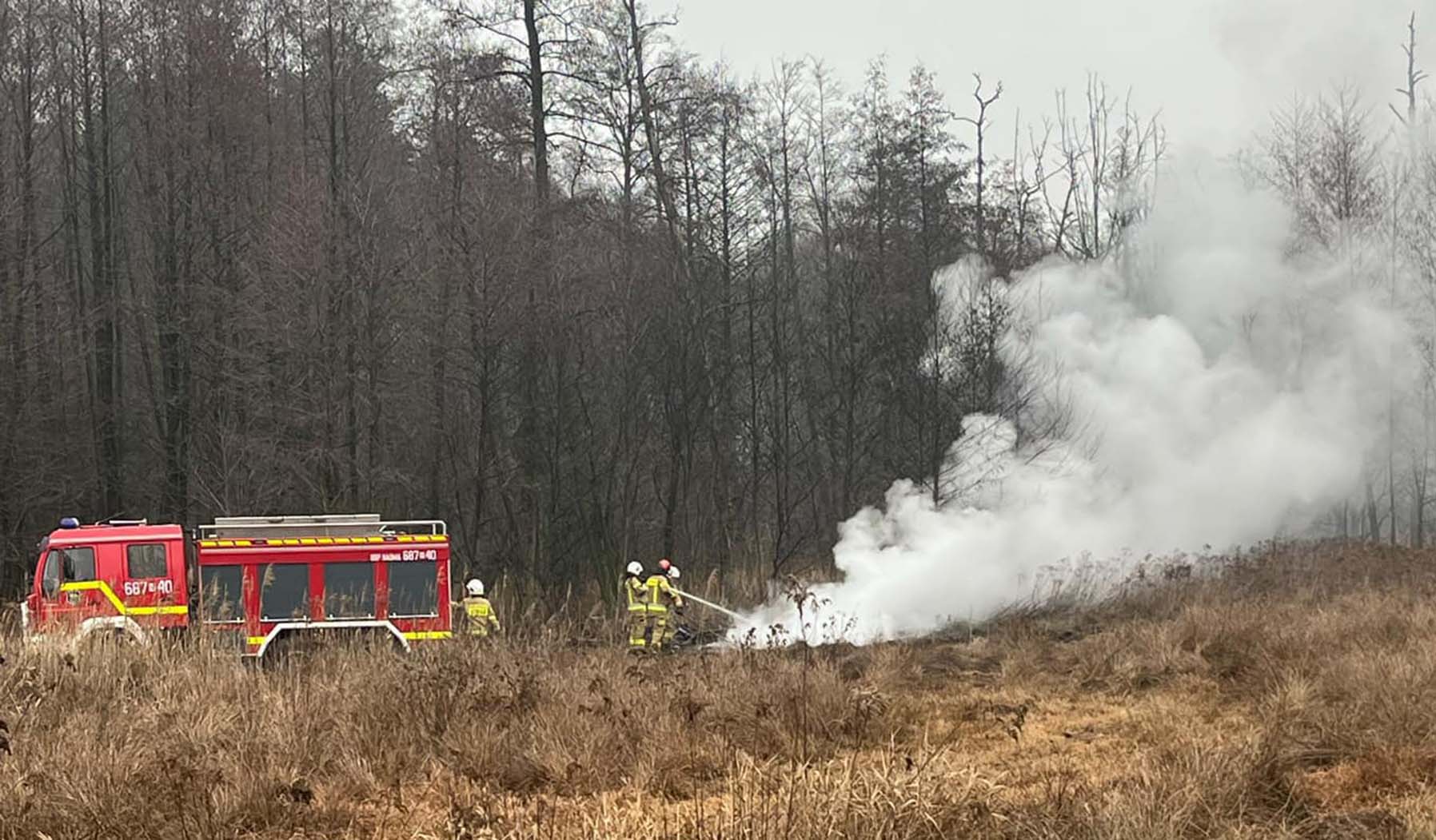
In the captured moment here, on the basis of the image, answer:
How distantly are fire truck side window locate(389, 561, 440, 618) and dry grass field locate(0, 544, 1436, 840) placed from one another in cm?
355

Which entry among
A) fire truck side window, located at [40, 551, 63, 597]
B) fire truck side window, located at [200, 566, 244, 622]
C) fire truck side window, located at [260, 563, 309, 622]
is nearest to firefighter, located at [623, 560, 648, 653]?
fire truck side window, located at [260, 563, 309, 622]

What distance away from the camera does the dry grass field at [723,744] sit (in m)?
5.81

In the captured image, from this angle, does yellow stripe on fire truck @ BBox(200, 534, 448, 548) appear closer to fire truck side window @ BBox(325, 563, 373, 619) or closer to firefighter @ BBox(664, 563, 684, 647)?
fire truck side window @ BBox(325, 563, 373, 619)

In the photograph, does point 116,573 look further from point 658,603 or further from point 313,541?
point 658,603

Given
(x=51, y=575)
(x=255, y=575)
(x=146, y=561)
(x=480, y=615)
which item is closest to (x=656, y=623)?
(x=480, y=615)

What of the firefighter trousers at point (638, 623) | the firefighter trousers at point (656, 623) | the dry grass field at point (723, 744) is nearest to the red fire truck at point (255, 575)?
the firefighter trousers at point (638, 623)

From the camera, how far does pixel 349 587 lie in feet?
47.9

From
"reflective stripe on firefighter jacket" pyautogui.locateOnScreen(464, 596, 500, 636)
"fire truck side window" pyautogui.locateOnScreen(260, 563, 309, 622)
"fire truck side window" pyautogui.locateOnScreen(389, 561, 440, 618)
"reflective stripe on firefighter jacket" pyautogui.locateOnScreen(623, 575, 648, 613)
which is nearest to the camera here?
"reflective stripe on firefighter jacket" pyautogui.locateOnScreen(464, 596, 500, 636)

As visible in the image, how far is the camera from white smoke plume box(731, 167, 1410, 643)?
19422mm

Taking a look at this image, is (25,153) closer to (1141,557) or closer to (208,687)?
(208,687)

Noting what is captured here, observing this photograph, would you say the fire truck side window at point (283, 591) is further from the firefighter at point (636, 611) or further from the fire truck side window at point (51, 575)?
the firefighter at point (636, 611)

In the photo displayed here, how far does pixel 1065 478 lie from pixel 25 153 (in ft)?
77.3

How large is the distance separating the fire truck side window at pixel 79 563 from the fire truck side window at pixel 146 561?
0.40 meters

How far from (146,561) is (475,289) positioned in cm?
1064
